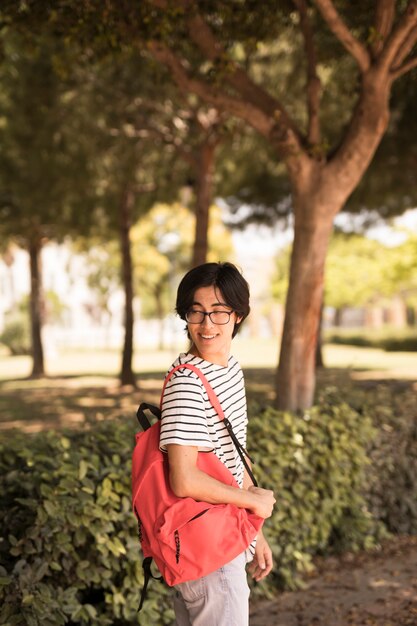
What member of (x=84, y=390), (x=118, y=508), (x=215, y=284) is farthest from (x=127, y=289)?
(x=215, y=284)

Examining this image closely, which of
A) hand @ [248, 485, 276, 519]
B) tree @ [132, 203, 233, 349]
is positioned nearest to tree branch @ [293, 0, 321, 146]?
→ hand @ [248, 485, 276, 519]

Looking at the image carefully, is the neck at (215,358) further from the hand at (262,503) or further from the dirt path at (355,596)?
the dirt path at (355,596)

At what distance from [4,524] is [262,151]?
492 inches

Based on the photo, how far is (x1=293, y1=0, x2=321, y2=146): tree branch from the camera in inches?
243

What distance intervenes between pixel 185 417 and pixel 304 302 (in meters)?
4.17

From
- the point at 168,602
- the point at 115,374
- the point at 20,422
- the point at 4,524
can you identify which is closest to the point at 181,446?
the point at 4,524

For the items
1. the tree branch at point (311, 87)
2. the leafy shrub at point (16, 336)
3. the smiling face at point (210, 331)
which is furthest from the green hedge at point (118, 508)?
the leafy shrub at point (16, 336)

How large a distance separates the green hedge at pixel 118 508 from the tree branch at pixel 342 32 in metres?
2.90

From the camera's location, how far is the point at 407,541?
226 inches

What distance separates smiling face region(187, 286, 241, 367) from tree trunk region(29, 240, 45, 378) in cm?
1886

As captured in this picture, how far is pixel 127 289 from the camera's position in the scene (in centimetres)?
1711

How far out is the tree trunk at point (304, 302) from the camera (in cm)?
604

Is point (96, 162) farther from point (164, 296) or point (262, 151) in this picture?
point (164, 296)

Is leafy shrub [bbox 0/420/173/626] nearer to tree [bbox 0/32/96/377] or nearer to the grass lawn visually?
the grass lawn
